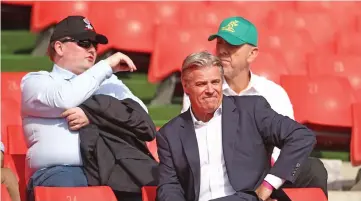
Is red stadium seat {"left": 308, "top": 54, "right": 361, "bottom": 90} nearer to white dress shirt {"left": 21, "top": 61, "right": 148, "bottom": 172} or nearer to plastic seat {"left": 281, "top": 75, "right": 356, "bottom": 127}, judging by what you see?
plastic seat {"left": 281, "top": 75, "right": 356, "bottom": 127}

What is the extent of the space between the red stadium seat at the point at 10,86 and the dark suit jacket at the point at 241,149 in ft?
4.59

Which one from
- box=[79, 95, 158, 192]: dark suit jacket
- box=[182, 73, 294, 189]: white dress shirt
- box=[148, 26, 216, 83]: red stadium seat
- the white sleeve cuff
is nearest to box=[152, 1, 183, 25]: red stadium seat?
box=[148, 26, 216, 83]: red stadium seat

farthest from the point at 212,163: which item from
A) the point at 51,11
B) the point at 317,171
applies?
the point at 51,11

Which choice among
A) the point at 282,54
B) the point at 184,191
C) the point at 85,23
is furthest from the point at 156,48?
the point at 184,191

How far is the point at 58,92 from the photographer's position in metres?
3.16

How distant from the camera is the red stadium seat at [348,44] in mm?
5254

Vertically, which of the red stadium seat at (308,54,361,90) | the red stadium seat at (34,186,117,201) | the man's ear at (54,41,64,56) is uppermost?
the man's ear at (54,41,64,56)

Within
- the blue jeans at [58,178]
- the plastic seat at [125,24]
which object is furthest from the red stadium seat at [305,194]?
the plastic seat at [125,24]

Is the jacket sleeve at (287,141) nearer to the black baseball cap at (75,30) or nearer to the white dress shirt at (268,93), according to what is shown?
the white dress shirt at (268,93)

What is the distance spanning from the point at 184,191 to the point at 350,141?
164 centimetres

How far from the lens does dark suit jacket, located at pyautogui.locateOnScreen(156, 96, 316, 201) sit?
9.23 ft

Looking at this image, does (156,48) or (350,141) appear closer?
(350,141)

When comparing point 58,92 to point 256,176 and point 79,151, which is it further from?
point 256,176

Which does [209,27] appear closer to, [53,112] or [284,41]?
[284,41]
